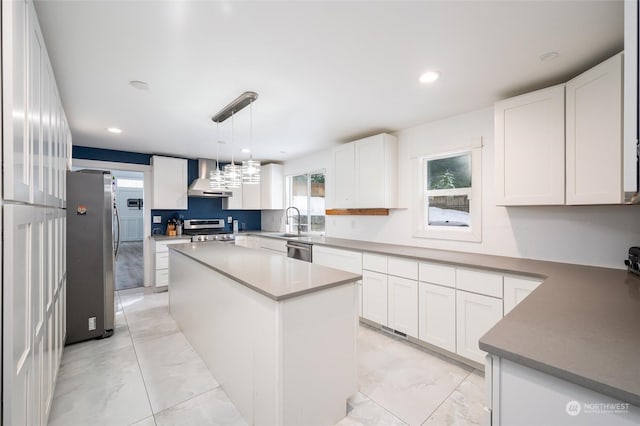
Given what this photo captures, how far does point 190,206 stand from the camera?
5.35 metres

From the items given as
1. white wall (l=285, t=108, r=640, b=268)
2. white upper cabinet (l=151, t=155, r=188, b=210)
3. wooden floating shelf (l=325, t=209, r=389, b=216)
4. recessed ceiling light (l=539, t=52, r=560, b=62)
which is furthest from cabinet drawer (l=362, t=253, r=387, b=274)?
white upper cabinet (l=151, t=155, r=188, b=210)

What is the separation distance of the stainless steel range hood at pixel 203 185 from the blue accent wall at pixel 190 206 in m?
0.27

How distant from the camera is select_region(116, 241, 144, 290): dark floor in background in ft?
16.7

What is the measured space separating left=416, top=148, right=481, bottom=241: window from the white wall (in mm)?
80

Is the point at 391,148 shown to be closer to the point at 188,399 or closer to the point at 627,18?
the point at 627,18

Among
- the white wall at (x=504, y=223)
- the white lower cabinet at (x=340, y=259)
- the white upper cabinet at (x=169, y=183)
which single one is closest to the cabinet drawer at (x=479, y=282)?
the white wall at (x=504, y=223)

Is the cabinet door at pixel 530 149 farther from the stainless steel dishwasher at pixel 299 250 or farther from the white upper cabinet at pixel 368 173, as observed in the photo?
the stainless steel dishwasher at pixel 299 250

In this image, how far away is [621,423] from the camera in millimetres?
732

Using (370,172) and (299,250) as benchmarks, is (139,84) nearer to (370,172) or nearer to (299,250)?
(370,172)

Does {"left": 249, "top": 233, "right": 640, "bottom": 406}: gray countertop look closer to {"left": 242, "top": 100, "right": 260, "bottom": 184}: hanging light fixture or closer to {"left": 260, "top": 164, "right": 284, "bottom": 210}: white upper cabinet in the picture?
{"left": 242, "top": 100, "right": 260, "bottom": 184}: hanging light fixture

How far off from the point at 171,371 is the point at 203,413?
67cm

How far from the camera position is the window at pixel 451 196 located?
2.86 m

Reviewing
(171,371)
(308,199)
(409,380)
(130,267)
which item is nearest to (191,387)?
(171,371)

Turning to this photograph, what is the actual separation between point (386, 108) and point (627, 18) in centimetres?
213
